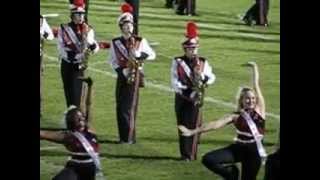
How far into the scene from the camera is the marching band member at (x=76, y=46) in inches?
296

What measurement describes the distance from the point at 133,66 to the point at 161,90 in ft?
5.81

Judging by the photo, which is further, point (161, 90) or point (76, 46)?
point (161, 90)

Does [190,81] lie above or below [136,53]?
below

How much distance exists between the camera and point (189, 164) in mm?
7457

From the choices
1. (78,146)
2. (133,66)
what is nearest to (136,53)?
(133,66)

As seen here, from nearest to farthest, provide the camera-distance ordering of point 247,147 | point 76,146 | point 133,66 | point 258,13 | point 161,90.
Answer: point 76,146 < point 247,147 < point 133,66 < point 161,90 < point 258,13

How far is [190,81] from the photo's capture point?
7.21m

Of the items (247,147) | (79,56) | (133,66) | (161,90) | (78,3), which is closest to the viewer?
(247,147)

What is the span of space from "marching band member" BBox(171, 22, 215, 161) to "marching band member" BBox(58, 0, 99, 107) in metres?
0.71

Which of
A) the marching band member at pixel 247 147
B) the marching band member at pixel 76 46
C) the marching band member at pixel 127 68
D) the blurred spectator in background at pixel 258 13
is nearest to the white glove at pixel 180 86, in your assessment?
the marching band member at pixel 127 68

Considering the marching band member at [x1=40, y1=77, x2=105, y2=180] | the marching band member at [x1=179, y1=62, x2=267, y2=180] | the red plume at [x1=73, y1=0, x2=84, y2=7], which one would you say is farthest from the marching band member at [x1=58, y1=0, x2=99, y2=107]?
the marching band member at [x1=179, y1=62, x2=267, y2=180]

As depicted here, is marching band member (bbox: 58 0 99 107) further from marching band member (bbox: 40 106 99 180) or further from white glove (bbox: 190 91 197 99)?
white glove (bbox: 190 91 197 99)

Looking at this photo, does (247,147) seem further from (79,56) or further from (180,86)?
(79,56)

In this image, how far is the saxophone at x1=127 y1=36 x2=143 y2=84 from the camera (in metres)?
7.53
